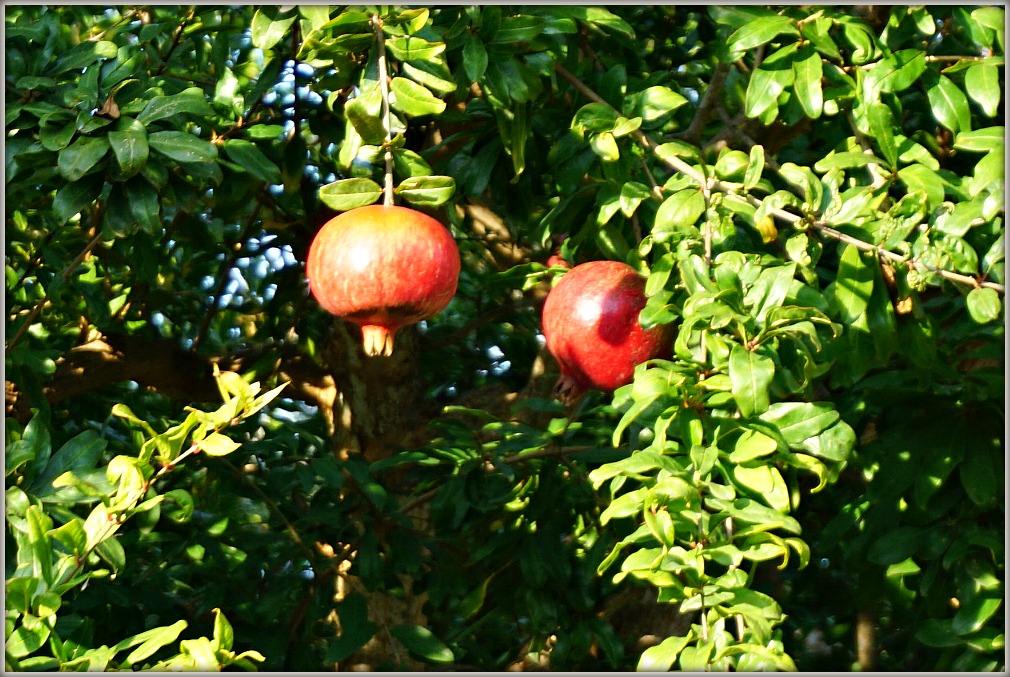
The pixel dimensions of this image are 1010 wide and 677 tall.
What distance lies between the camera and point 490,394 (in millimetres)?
2912

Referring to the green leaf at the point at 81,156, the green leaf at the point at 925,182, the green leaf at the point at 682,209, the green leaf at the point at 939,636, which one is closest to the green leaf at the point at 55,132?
the green leaf at the point at 81,156

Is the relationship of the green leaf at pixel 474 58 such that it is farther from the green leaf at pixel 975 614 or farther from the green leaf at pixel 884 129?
the green leaf at pixel 975 614

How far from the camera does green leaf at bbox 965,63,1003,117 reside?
1618 millimetres

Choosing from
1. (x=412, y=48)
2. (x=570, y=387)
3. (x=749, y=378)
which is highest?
(x=412, y=48)

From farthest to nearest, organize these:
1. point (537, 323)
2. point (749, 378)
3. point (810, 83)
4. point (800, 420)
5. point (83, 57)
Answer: point (537, 323)
point (83, 57)
point (810, 83)
point (800, 420)
point (749, 378)

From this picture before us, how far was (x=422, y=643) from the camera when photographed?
2.14 metres

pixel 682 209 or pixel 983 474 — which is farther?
pixel 983 474

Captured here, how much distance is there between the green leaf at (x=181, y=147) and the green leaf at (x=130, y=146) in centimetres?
2

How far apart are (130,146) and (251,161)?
31cm

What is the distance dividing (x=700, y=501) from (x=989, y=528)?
A: 2.83 feet

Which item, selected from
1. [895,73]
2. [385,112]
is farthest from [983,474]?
[385,112]

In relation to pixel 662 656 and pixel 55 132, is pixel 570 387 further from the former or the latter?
pixel 55 132

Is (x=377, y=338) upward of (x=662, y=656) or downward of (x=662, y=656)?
upward

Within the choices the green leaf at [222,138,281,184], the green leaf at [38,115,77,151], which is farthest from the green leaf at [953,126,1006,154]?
the green leaf at [38,115,77,151]
